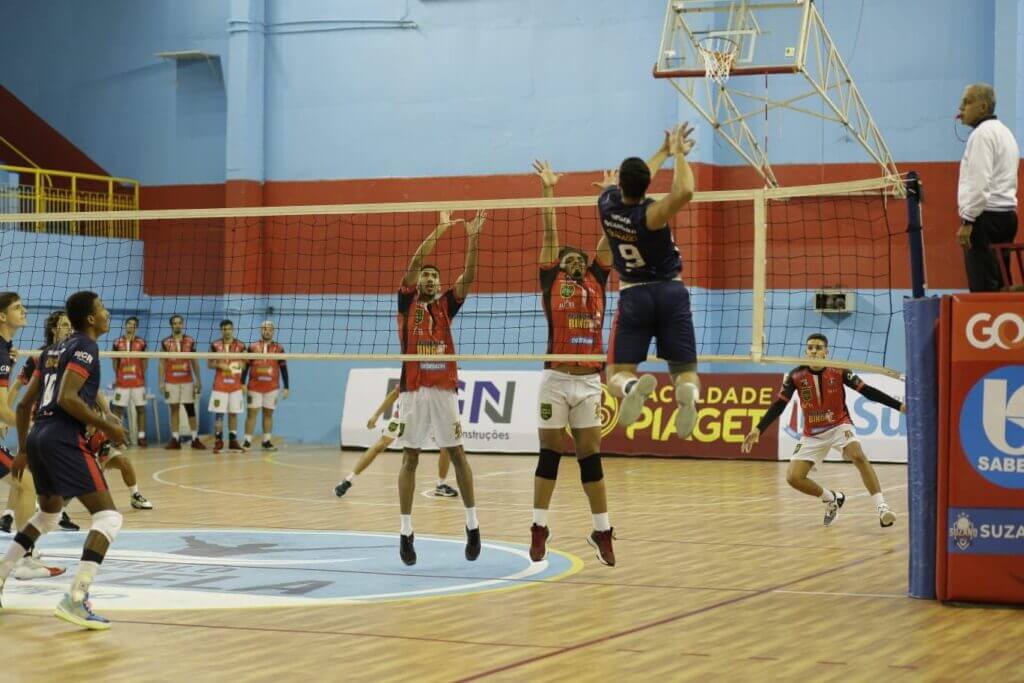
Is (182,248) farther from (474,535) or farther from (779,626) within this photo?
(779,626)

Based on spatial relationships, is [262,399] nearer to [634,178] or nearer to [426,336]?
[426,336]

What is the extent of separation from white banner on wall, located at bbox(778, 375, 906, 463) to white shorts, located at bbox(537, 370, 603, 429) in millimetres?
10757

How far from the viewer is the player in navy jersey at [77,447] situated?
25.3 feet

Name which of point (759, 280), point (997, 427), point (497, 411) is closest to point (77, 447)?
point (759, 280)

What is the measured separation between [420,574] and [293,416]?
52.0ft

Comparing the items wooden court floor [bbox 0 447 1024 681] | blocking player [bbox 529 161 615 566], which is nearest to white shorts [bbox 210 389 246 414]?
wooden court floor [bbox 0 447 1024 681]

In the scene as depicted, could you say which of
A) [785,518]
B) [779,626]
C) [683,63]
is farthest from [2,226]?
[779,626]

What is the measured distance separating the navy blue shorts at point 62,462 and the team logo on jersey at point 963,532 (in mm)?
5197

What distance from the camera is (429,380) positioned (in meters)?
10.2

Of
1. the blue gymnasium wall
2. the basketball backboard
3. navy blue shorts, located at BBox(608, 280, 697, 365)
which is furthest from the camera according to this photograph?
the blue gymnasium wall

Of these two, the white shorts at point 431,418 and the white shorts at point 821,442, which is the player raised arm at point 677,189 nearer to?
the white shorts at point 431,418

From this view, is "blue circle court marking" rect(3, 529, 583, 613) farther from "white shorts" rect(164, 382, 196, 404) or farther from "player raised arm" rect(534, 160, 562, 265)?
"white shorts" rect(164, 382, 196, 404)

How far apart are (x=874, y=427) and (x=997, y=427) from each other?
1189cm

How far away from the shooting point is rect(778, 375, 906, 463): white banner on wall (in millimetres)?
19906
